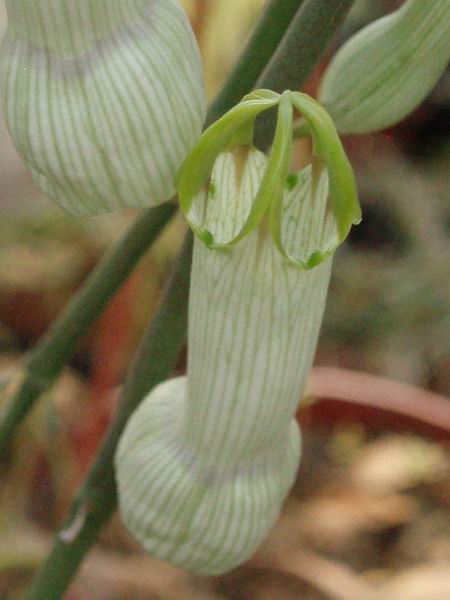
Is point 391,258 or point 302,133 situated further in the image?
point 391,258

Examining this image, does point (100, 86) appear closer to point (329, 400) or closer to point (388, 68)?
point (388, 68)

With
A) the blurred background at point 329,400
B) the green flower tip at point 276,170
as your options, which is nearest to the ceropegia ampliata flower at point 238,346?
the green flower tip at point 276,170

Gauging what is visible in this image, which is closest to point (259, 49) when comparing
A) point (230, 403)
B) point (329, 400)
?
point (230, 403)

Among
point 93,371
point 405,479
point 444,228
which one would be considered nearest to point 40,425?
point 93,371

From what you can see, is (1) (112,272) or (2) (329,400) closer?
(1) (112,272)

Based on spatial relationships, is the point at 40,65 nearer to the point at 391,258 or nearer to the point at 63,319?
the point at 63,319

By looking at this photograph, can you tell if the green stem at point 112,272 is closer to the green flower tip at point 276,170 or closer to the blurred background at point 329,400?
the green flower tip at point 276,170

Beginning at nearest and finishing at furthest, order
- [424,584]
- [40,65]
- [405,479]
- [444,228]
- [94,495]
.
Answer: [40,65] < [94,495] < [424,584] < [405,479] < [444,228]
